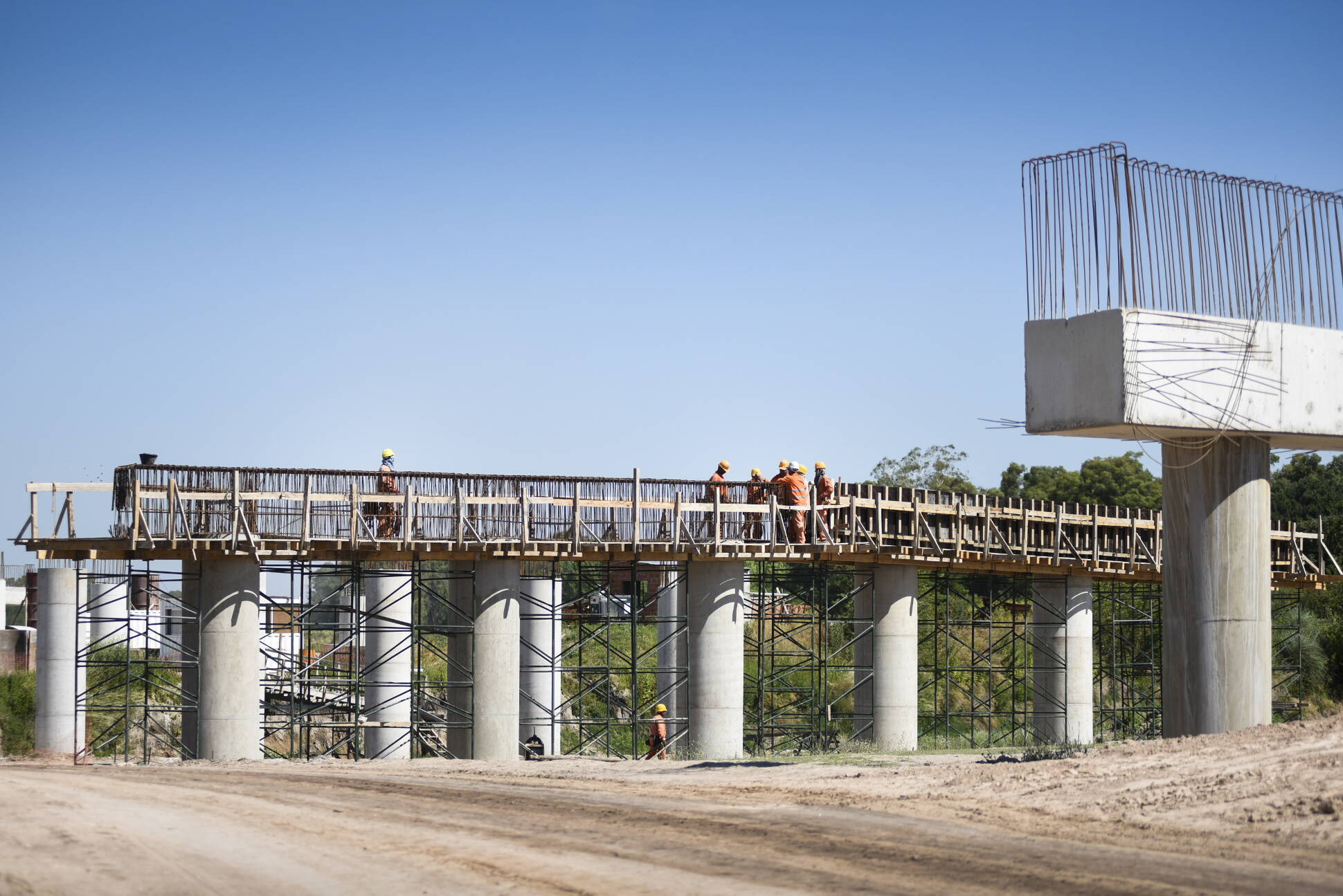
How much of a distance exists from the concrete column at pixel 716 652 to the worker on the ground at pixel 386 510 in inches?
231

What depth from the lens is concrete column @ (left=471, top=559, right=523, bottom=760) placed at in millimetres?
29219

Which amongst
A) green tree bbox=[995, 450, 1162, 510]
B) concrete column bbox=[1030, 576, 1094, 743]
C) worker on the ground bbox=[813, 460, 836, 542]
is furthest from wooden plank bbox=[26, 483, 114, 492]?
green tree bbox=[995, 450, 1162, 510]

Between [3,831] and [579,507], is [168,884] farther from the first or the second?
[579,507]

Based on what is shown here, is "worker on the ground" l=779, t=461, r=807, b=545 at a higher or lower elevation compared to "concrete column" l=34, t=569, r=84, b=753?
higher

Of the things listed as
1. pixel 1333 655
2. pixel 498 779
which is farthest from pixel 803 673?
pixel 498 779

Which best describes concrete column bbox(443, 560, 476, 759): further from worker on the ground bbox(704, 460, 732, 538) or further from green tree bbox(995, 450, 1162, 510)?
green tree bbox(995, 450, 1162, 510)

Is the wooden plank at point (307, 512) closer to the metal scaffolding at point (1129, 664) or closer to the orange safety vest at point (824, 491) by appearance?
the orange safety vest at point (824, 491)

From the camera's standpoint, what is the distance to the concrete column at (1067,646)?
3956cm

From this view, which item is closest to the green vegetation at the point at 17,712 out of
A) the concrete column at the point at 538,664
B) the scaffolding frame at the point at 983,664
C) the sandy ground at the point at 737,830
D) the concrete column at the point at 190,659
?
the concrete column at the point at 190,659

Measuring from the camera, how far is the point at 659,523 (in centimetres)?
3016

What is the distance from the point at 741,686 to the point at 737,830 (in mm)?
15131

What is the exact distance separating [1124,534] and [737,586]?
47.8 feet

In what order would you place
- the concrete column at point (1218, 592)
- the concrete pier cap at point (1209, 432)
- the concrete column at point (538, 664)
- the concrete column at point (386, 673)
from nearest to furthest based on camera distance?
the concrete pier cap at point (1209, 432)
the concrete column at point (1218, 592)
the concrete column at point (386, 673)
the concrete column at point (538, 664)

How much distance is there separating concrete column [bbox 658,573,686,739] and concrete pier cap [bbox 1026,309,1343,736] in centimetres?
1205
